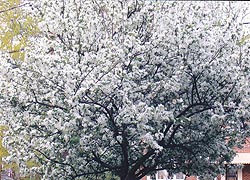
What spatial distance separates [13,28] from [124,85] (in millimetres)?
6398

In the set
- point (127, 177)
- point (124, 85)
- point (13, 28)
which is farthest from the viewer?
point (13, 28)

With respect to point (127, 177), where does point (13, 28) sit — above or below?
above

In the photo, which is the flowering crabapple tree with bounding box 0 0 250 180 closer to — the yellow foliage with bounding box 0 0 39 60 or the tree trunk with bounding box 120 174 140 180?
the tree trunk with bounding box 120 174 140 180

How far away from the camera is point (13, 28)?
43.9 ft

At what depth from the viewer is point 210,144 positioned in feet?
30.2

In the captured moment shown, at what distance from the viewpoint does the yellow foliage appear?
13016mm

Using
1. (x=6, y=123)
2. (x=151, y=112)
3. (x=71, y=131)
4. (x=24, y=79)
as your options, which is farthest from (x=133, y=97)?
(x=6, y=123)

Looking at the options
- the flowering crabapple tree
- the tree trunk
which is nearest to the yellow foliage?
the flowering crabapple tree

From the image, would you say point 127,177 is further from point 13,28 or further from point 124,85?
point 13,28

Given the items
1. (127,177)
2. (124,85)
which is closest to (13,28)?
(127,177)

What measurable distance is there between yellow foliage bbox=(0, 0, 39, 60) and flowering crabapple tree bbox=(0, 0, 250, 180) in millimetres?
3815

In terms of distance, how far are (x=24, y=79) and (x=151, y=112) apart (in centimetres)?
222

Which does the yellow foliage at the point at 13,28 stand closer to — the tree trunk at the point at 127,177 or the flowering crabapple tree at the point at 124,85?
the flowering crabapple tree at the point at 124,85

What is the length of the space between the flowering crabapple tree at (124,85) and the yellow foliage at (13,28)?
382 cm
